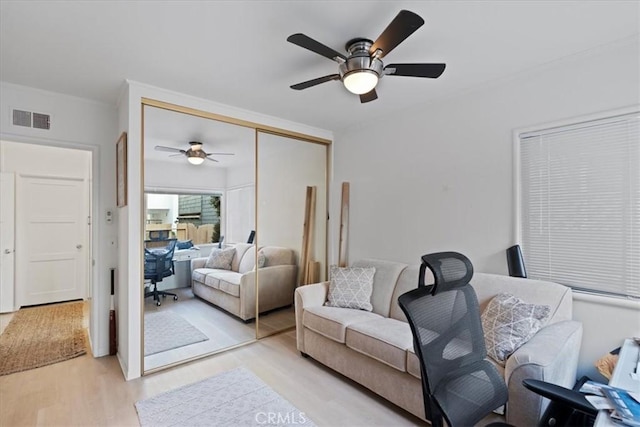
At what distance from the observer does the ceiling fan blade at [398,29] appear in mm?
1465

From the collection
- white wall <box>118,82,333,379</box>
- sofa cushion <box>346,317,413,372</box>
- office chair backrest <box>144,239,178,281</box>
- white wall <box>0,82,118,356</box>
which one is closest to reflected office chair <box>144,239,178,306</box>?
office chair backrest <box>144,239,178,281</box>

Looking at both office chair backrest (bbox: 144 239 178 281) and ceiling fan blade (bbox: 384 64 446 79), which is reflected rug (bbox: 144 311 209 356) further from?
ceiling fan blade (bbox: 384 64 446 79)

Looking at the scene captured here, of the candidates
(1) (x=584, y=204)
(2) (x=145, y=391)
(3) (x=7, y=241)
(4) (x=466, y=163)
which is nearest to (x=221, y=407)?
(2) (x=145, y=391)

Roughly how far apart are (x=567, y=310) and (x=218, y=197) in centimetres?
329

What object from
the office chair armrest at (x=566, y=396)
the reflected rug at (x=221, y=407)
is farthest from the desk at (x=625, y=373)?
the reflected rug at (x=221, y=407)

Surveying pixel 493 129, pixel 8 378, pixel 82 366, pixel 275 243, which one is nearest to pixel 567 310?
pixel 493 129

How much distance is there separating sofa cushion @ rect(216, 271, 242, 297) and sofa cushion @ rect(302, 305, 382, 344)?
993 mm

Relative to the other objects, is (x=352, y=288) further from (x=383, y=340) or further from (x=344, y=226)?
(x=344, y=226)

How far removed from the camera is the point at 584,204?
2197 mm

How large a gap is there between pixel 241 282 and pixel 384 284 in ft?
5.49

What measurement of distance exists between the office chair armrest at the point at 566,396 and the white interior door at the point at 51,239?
6.18m

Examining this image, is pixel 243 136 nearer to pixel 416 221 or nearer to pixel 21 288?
pixel 416 221

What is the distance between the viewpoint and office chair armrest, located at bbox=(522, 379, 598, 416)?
117 centimetres

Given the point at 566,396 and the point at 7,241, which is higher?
the point at 7,241
